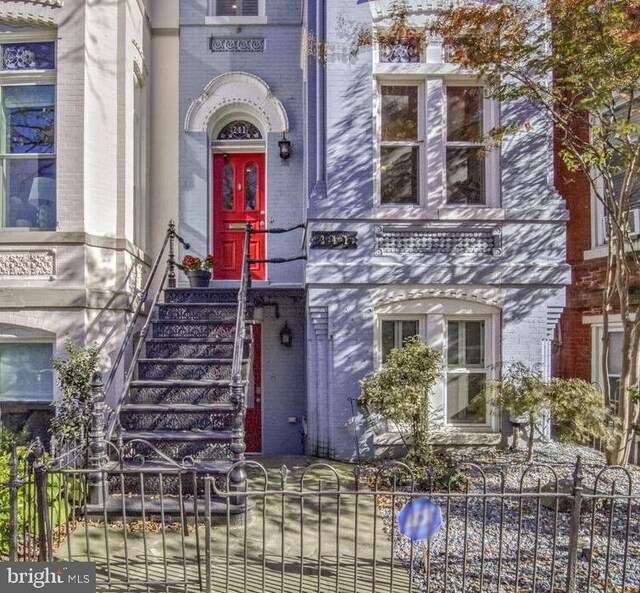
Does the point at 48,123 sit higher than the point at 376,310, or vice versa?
the point at 48,123

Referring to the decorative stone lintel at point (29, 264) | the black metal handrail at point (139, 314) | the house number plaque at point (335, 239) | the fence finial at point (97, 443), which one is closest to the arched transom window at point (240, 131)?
the black metal handrail at point (139, 314)

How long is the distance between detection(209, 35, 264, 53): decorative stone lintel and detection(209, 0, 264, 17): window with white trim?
0.51 meters

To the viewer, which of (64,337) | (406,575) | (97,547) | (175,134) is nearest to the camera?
(406,575)

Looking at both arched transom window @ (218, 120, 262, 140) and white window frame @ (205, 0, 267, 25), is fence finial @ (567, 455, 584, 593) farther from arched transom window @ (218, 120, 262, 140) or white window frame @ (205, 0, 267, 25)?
white window frame @ (205, 0, 267, 25)

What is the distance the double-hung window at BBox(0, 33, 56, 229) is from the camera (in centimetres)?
752

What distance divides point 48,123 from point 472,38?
18.5 ft

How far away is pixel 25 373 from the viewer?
750 centimetres

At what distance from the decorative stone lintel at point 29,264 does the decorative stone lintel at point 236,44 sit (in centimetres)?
459

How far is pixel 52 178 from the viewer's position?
755 centimetres

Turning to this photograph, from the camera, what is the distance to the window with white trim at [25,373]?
24.6ft

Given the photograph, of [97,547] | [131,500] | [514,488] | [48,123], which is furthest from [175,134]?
[514,488]

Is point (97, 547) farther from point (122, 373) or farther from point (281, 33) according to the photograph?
point (281, 33)

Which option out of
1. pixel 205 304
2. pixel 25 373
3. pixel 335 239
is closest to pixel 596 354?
pixel 335 239

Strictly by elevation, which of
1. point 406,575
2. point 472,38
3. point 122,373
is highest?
point 472,38
